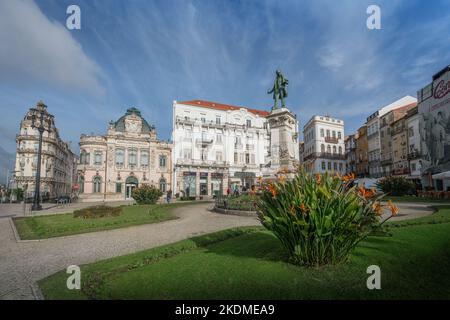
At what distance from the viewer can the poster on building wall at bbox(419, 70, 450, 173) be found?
3114 centimetres

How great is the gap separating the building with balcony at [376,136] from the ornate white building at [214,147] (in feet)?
73.1

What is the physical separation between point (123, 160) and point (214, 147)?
17690 mm

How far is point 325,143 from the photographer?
55500mm

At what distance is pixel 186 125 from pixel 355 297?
157ft

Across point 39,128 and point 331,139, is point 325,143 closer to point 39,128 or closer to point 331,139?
point 331,139

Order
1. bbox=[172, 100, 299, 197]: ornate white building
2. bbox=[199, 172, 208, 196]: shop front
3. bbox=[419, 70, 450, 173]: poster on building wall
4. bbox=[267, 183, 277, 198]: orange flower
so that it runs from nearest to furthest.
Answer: bbox=[267, 183, 277, 198]: orange flower, bbox=[419, 70, 450, 173]: poster on building wall, bbox=[172, 100, 299, 197]: ornate white building, bbox=[199, 172, 208, 196]: shop front

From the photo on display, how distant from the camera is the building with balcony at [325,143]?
5448 cm

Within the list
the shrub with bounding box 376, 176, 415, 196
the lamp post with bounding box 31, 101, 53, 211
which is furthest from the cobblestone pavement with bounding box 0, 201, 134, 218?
the shrub with bounding box 376, 176, 415, 196

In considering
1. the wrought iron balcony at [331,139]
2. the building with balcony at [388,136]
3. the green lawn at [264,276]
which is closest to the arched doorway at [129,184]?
the wrought iron balcony at [331,139]

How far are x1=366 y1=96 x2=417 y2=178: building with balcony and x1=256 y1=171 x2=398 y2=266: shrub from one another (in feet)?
179

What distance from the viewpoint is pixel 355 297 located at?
11.6 feet

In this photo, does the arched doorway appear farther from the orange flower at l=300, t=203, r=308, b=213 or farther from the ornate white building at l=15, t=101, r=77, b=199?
the orange flower at l=300, t=203, r=308, b=213
